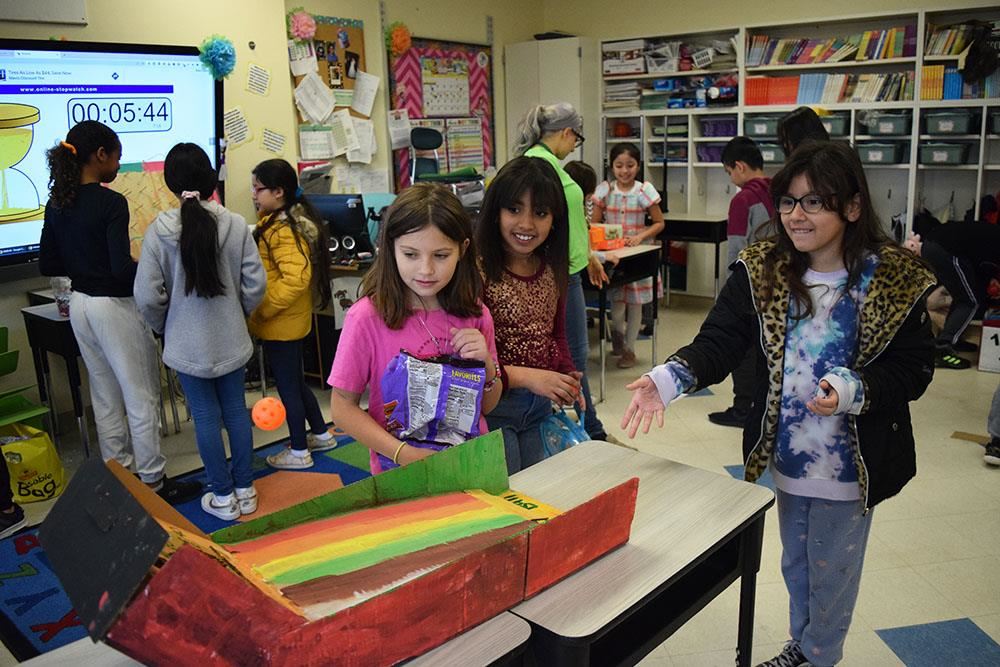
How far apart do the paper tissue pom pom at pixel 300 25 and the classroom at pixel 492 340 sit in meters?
0.03

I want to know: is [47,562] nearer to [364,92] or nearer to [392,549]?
[392,549]

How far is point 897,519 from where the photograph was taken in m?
3.01

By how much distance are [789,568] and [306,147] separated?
4429 mm

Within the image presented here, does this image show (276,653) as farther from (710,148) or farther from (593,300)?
(710,148)

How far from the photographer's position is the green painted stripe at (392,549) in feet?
3.76

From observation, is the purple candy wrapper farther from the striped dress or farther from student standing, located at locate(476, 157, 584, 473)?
the striped dress

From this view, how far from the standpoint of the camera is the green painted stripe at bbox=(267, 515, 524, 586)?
3.76ft

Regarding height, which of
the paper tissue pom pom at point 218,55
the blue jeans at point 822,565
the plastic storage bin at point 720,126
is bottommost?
the blue jeans at point 822,565

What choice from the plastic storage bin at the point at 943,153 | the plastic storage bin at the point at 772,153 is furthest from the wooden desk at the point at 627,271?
the plastic storage bin at the point at 943,153

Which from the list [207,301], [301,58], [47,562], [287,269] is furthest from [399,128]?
[47,562]

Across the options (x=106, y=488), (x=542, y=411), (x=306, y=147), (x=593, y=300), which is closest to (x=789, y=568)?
(x=542, y=411)

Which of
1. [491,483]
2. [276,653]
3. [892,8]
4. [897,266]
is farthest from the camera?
[892,8]

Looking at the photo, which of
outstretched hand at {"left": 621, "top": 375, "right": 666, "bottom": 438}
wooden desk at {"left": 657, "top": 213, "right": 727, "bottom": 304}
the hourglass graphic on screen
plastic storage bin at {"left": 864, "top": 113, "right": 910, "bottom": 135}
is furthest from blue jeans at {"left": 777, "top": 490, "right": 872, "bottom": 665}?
plastic storage bin at {"left": 864, "top": 113, "right": 910, "bottom": 135}

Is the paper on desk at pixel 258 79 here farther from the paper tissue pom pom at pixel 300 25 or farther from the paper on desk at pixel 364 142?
the paper on desk at pixel 364 142
